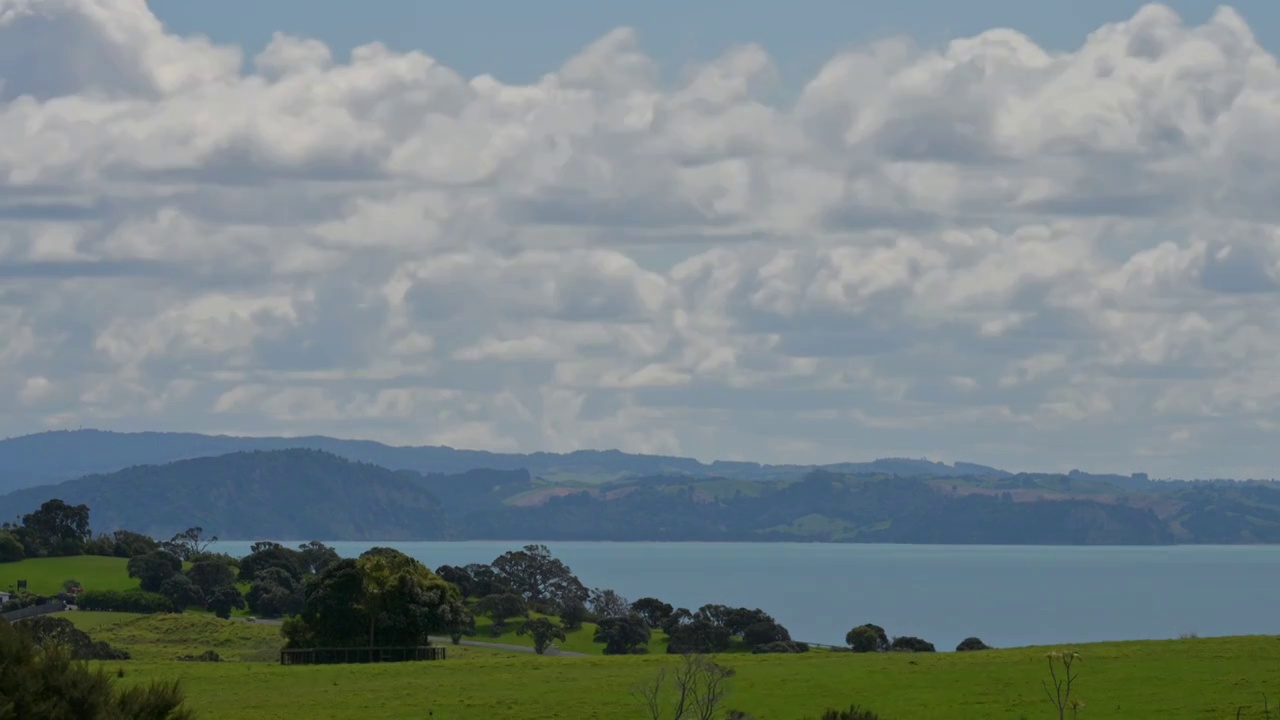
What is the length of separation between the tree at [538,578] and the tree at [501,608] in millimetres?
36173

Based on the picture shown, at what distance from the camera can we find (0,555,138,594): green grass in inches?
5866

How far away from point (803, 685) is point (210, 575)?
4077 inches

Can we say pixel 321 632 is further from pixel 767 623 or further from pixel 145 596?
pixel 145 596

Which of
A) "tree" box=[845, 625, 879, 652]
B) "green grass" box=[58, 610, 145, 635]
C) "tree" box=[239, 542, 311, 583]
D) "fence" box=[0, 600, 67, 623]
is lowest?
"tree" box=[845, 625, 879, 652]

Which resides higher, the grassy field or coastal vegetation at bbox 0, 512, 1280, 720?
the grassy field

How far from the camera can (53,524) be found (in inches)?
6885

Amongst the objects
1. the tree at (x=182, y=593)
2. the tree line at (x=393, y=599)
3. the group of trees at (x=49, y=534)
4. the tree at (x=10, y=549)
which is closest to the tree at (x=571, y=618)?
the tree line at (x=393, y=599)

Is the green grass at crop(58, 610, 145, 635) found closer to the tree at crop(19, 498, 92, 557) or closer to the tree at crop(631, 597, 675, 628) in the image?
the tree at crop(631, 597, 675, 628)

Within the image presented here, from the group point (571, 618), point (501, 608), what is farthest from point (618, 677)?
point (571, 618)

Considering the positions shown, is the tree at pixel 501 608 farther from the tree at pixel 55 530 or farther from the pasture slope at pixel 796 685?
the tree at pixel 55 530

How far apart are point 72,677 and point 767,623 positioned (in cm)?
9432

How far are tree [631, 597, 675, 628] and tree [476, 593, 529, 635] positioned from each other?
10469mm

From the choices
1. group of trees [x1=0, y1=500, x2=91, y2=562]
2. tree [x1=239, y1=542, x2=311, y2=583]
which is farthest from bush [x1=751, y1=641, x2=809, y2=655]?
group of trees [x1=0, y1=500, x2=91, y2=562]

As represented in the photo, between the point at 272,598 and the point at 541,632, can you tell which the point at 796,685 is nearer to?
the point at 541,632
